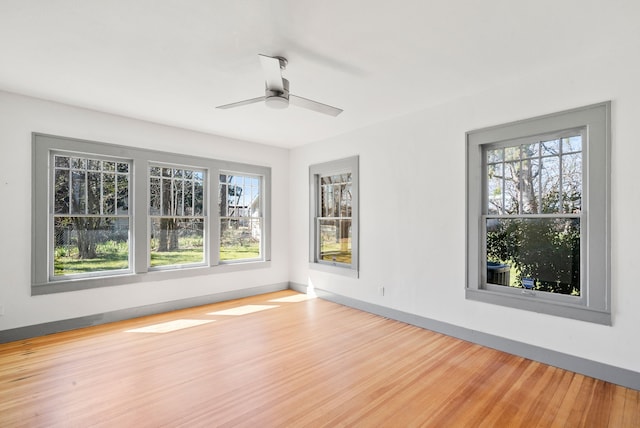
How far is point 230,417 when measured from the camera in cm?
216

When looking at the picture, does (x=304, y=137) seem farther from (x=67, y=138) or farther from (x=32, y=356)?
(x=32, y=356)

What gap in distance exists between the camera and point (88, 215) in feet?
13.3

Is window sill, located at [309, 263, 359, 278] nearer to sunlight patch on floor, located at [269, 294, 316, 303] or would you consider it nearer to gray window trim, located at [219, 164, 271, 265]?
sunlight patch on floor, located at [269, 294, 316, 303]

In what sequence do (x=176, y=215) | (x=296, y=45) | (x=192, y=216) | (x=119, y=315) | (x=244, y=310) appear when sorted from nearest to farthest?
(x=296, y=45) < (x=119, y=315) < (x=244, y=310) < (x=176, y=215) < (x=192, y=216)

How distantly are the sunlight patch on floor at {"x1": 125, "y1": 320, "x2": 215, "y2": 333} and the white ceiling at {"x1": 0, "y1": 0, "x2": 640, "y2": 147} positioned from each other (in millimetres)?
2734

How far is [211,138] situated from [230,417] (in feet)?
A: 13.5

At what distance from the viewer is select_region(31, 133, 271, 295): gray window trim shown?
3.67m

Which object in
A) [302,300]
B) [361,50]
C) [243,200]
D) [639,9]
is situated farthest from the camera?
[243,200]

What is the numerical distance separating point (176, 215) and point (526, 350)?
4.73 metres

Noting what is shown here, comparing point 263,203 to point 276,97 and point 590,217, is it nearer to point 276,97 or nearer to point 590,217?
point 276,97

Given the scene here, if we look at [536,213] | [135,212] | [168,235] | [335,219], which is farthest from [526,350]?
[135,212]

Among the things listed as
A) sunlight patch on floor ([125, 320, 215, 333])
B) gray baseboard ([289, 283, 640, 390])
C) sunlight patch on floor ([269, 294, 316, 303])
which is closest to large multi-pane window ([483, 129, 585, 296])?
gray baseboard ([289, 283, 640, 390])

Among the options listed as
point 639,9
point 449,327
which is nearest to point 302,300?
point 449,327

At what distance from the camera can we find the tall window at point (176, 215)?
183 inches
